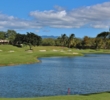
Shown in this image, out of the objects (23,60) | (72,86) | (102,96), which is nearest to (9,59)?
(23,60)

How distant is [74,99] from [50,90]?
44.9 feet

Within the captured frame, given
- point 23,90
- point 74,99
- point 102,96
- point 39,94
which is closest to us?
point 74,99

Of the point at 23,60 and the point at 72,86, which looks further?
the point at 23,60

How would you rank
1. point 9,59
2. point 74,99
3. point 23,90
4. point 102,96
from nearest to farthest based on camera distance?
point 74,99, point 102,96, point 23,90, point 9,59

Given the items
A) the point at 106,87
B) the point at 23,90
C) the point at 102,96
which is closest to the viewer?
the point at 102,96

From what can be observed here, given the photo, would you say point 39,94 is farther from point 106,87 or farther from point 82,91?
point 106,87

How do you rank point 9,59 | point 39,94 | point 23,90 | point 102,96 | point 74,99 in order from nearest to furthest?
point 74,99 → point 102,96 → point 39,94 → point 23,90 → point 9,59

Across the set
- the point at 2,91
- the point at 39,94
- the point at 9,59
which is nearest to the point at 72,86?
the point at 39,94

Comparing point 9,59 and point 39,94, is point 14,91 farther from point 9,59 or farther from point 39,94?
point 9,59

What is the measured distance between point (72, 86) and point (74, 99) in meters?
17.0

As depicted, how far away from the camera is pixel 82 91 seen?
123 feet

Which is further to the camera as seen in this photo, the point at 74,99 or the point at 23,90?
the point at 23,90

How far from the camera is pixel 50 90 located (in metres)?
38.0

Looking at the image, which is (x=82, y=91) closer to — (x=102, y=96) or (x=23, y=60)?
(x=102, y=96)
